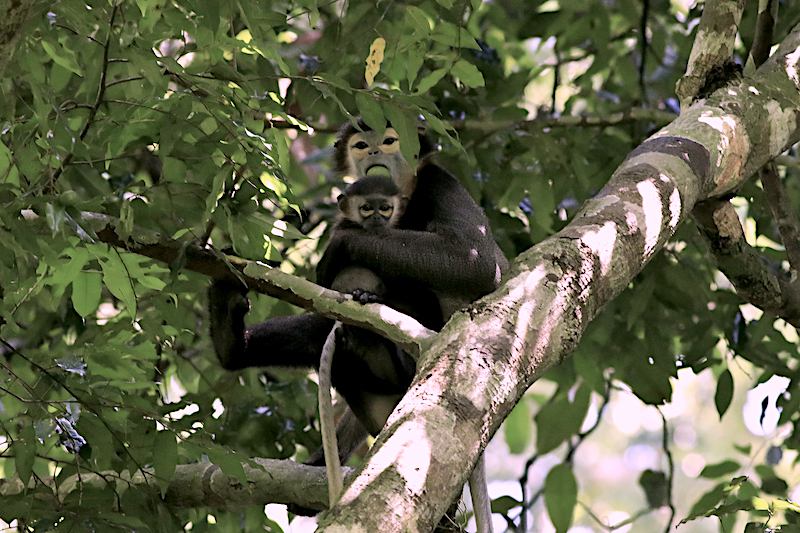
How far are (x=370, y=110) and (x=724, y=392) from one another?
2.31m

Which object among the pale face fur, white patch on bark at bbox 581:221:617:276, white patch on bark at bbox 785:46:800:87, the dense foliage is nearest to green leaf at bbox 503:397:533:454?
the dense foliage

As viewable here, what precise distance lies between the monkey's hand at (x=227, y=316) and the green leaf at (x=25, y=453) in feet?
3.93

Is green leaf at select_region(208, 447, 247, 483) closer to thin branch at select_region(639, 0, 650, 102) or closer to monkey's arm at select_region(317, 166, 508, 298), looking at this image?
monkey's arm at select_region(317, 166, 508, 298)

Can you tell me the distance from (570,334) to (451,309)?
1.69 m

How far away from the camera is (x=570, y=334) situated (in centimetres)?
274

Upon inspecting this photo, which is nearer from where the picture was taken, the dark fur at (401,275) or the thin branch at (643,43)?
the dark fur at (401,275)

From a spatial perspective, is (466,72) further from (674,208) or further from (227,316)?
(227,316)

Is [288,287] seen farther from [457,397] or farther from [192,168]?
[457,397]

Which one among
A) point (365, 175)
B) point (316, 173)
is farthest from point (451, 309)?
point (316, 173)

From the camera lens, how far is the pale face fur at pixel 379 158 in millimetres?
4766

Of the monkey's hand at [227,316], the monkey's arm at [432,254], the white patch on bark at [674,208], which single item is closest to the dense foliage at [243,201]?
the monkey's hand at [227,316]

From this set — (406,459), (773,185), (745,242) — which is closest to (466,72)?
(745,242)

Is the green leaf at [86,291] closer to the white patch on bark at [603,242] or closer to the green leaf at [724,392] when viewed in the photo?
the white patch on bark at [603,242]

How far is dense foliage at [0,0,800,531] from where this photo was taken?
3086mm
